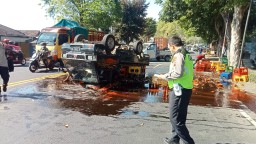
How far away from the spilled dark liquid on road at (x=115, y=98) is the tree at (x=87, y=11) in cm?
2345

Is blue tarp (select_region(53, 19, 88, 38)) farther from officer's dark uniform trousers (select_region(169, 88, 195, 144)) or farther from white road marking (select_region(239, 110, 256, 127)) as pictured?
officer's dark uniform trousers (select_region(169, 88, 195, 144))

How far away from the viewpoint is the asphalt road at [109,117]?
5.57 m

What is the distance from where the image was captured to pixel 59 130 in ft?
19.3

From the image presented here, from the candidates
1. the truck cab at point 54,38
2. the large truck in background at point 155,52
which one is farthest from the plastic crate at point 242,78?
the large truck in background at point 155,52

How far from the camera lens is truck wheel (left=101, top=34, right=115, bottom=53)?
454 inches

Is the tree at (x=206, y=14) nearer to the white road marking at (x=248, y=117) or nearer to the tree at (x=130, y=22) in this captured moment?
the white road marking at (x=248, y=117)

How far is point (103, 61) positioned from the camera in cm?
1131

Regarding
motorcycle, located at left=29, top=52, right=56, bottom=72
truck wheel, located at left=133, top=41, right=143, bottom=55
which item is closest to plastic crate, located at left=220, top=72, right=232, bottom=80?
truck wheel, located at left=133, top=41, right=143, bottom=55

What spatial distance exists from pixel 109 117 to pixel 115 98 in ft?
8.65

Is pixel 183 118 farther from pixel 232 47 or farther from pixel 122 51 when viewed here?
pixel 232 47

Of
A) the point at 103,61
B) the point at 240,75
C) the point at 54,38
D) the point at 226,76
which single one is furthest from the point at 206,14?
the point at 103,61

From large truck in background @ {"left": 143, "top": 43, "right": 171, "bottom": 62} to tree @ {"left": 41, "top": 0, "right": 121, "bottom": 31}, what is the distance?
5867mm

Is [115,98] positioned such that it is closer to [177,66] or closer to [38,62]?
[177,66]

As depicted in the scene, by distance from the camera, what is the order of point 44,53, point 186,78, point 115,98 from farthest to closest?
1. point 44,53
2. point 115,98
3. point 186,78
